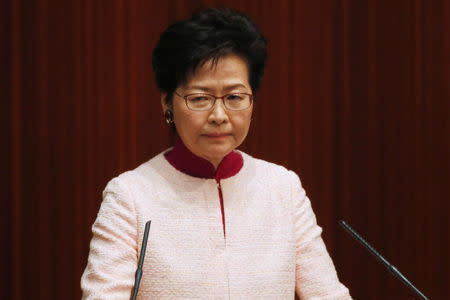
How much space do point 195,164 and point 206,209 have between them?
4.4 inches

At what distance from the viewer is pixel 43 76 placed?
218cm

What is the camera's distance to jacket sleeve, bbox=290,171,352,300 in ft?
4.98

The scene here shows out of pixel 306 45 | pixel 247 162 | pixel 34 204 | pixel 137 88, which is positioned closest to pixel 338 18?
pixel 306 45

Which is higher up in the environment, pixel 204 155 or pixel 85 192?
pixel 204 155

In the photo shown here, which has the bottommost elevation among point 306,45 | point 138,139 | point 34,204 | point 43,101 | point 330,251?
point 330,251

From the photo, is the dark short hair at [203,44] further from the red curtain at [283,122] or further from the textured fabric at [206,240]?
the red curtain at [283,122]

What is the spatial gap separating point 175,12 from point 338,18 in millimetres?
607

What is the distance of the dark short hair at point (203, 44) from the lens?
4.66 feet

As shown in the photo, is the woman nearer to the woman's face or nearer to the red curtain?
the woman's face

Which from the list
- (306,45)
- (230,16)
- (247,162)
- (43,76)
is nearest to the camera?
(230,16)

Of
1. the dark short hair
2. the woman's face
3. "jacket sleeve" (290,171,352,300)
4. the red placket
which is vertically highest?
the dark short hair

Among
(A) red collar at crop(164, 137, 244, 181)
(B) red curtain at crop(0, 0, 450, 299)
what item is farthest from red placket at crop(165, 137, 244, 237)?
(B) red curtain at crop(0, 0, 450, 299)

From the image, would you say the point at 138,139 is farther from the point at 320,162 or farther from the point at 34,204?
the point at 320,162

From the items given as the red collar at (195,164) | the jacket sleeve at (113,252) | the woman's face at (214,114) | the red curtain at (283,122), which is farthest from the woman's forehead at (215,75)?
the red curtain at (283,122)
